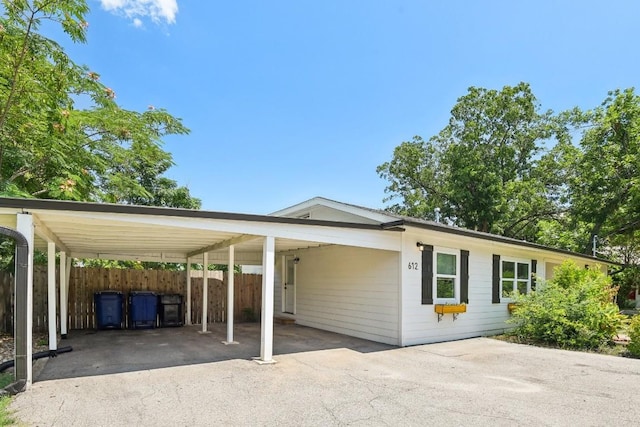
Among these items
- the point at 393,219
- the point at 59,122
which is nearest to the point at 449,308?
the point at 393,219

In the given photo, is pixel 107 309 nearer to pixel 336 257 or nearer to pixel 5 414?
pixel 336 257

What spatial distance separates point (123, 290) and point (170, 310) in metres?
1.47

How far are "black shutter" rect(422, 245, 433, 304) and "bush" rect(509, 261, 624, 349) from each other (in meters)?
2.39

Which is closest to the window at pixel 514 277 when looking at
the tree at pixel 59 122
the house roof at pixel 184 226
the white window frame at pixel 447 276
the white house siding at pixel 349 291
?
the house roof at pixel 184 226

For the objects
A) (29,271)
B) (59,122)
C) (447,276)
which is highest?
(59,122)

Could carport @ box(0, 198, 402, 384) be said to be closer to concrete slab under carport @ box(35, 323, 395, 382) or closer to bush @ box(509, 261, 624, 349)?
concrete slab under carport @ box(35, 323, 395, 382)

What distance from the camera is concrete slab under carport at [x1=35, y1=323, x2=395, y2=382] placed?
6156mm

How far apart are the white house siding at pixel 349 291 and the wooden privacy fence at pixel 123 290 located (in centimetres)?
205

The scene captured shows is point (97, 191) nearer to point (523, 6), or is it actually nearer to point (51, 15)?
point (51, 15)

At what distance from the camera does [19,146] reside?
8.12 meters

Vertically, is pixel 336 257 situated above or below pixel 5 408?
above

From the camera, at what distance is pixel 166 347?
7824 mm

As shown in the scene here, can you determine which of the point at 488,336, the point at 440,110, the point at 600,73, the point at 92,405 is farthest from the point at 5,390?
the point at 440,110

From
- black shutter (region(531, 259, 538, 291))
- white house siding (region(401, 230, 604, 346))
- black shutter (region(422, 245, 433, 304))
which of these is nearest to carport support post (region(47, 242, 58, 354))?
white house siding (region(401, 230, 604, 346))
